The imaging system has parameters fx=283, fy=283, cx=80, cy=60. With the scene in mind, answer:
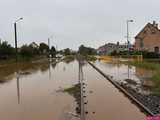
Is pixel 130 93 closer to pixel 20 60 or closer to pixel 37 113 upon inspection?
pixel 37 113

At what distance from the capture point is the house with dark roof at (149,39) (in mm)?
69500

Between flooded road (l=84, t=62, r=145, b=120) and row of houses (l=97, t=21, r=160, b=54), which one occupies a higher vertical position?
row of houses (l=97, t=21, r=160, b=54)

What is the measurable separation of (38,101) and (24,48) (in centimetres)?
5701

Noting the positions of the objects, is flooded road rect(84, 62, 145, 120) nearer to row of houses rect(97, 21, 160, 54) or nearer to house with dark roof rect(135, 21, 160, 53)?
row of houses rect(97, 21, 160, 54)

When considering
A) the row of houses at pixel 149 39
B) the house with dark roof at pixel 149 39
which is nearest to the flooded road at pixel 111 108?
the row of houses at pixel 149 39

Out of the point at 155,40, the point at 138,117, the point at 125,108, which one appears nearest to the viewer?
the point at 138,117

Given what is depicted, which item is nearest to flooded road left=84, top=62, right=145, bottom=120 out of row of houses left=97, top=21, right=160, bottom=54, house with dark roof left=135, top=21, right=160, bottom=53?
row of houses left=97, top=21, right=160, bottom=54

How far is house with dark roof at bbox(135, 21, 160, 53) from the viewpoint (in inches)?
2736

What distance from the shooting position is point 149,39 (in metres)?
71.8

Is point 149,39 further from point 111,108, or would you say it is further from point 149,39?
point 111,108

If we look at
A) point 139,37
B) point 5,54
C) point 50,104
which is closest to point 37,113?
point 50,104

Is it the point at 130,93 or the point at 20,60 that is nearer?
the point at 130,93

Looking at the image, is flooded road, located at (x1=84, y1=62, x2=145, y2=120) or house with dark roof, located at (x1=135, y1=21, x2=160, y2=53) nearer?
flooded road, located at (x1=84, y1=62, x2=145, y2=120)

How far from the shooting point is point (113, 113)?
10.4m
